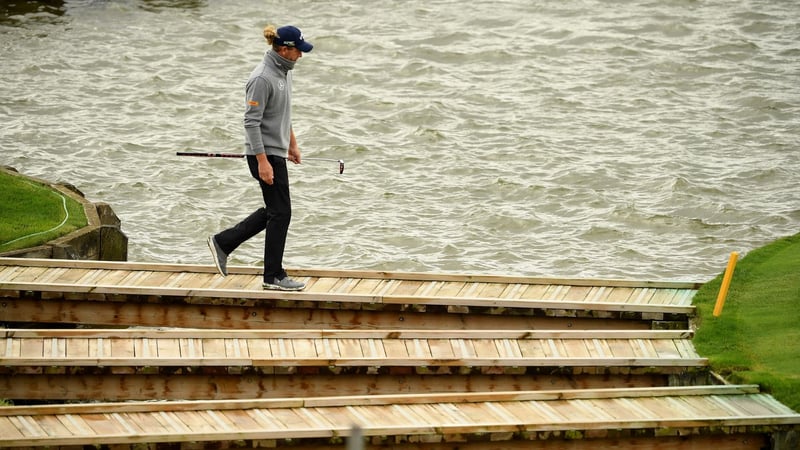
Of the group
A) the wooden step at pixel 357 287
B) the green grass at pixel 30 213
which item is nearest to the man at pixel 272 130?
the wooden step at pixel 357 287

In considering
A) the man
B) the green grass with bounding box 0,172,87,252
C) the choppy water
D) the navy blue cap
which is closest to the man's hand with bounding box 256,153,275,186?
the man

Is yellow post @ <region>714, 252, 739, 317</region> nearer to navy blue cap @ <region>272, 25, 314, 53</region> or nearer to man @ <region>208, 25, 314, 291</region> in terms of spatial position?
man @ <region>208, 25, 314, 291</region>

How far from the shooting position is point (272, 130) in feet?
36.8

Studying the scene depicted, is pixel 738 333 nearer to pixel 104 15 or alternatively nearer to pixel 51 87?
pixel 51 87

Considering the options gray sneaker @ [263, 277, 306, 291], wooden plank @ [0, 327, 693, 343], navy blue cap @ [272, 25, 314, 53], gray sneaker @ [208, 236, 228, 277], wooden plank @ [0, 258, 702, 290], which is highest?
navy blue cap @ [272, 25, 314, 53]

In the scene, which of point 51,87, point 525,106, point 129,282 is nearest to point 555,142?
point 525,106

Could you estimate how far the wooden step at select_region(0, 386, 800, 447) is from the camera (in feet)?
29.4

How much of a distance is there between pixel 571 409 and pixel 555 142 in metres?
14.3

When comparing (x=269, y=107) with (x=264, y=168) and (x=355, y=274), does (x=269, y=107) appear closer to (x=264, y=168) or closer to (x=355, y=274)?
(x=264, y=168)

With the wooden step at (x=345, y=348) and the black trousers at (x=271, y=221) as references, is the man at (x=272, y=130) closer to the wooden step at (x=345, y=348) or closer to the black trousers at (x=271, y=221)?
the black trousers at (x=271, y=221)

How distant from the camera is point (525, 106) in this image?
25672 mm

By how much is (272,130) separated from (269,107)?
208mm

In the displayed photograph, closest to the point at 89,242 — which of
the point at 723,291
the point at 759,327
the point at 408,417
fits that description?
the point at 408,417

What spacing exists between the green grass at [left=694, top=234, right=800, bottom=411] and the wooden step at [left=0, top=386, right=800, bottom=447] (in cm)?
30
